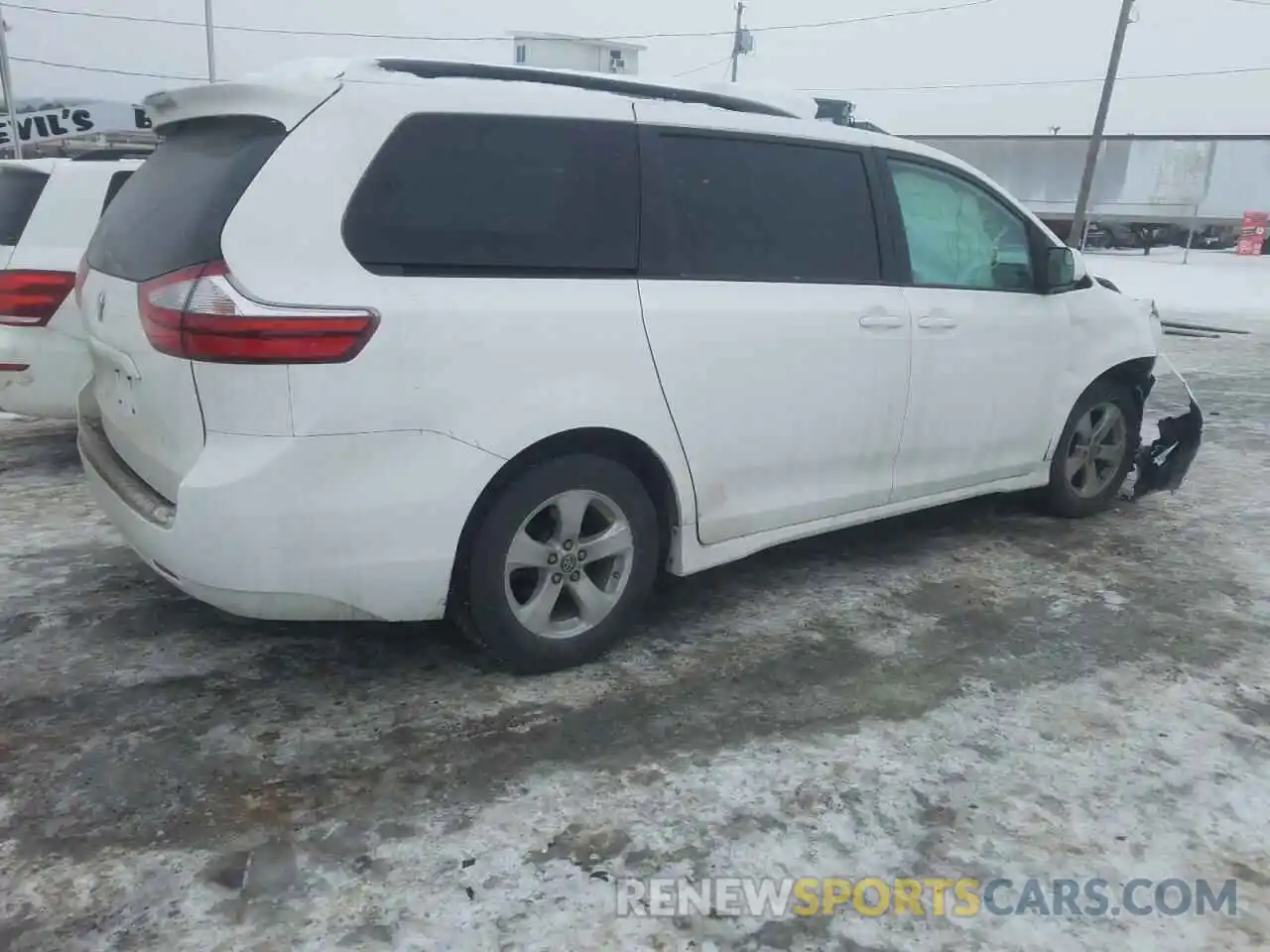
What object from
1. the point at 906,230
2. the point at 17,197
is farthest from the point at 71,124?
the point at 906,230

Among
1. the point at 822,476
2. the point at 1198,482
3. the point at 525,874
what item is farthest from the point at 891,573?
the point at 1198,482

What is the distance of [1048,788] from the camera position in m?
2.70

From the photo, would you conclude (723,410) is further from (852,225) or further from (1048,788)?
(1048,788)

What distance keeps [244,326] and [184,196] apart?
0.63 m

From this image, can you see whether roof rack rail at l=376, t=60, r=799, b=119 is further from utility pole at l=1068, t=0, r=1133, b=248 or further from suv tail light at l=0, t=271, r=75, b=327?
utility pole at l=1068, t=0, r=1133, b=248

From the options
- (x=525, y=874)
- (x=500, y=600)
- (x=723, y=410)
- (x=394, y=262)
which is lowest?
(x=525, y=874)

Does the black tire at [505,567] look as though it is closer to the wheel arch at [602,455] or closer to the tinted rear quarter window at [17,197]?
the wheel arch at [602,455]

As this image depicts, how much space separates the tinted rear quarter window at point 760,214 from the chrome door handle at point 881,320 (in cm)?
15

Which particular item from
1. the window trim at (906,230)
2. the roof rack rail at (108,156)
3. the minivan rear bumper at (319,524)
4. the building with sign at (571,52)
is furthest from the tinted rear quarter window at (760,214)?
the building with sign at (571,52)

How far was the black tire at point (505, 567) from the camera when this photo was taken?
9.68 ft

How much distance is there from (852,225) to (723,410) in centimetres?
101

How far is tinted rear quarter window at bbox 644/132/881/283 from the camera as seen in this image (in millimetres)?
3287

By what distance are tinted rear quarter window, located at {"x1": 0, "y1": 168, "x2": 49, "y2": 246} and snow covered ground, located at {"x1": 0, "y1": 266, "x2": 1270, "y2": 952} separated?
1796mm

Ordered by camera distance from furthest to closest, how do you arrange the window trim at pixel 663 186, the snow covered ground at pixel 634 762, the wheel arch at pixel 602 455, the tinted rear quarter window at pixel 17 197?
1. the tinted rear quarter window at pixel 17 197
2. the window trim at pixel 663 186
3. the wheel arch at pixel 602 455
4. the snow covered ground at pixel 634 762
